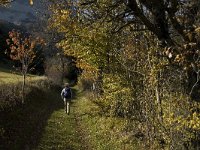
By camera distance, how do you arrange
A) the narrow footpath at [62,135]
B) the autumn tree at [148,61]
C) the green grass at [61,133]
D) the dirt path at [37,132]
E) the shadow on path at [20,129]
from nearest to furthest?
the autumn tree at [148,61], the shadow on path at [20,129], the dirt path at [37,132], the green grass at [61,133], the narrow footpath at [62,135]

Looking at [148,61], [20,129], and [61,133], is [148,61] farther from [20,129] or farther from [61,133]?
[61,133]

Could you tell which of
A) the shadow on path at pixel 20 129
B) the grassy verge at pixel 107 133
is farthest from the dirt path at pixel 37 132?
the grassy verge at pixel 107 133

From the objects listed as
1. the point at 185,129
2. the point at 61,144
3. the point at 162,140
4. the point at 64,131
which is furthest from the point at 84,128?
the point at 185,129

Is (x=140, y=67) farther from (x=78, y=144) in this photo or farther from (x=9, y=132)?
(x=9, y=132)

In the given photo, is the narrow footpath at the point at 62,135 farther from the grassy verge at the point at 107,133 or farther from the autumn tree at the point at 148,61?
the autumn tree at the point at 148,61

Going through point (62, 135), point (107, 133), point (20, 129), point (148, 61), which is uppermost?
point (148, 61)

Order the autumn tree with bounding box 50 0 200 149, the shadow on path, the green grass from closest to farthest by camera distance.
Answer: the autumn tree with bounding box 50 0 200 149
the shadow on path
the green grass

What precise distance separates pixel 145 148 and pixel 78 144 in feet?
11.1

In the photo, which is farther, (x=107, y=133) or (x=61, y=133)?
(x=61, y=133)

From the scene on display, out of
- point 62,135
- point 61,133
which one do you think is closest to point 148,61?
point 62,135

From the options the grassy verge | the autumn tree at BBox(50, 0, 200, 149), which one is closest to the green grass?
the grassy verge

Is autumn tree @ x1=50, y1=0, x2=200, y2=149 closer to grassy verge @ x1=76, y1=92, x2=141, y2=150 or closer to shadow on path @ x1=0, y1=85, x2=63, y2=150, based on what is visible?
grassy verge @ x1=76, y1=92, x2=141, y2=150

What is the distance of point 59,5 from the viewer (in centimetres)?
2131

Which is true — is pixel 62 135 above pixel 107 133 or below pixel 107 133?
below
